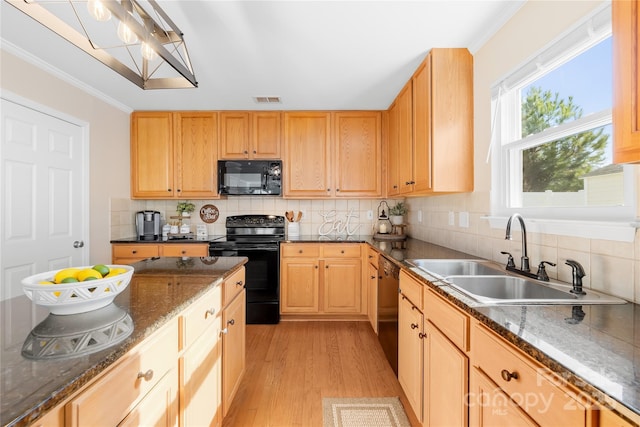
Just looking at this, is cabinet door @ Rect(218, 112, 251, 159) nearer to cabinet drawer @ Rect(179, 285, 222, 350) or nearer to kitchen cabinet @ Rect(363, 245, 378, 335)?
kitchen cabinet @ Rect(363, 245, 378, 335)

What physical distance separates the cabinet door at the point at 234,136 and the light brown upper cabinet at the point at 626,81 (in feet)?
9.86

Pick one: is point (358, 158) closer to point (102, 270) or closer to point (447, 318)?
point (447, 318)

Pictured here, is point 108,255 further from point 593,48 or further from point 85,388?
point 593,48

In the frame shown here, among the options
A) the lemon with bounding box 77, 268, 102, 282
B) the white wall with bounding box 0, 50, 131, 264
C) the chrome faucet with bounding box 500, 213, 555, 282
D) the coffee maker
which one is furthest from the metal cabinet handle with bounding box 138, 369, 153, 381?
the coffee maker

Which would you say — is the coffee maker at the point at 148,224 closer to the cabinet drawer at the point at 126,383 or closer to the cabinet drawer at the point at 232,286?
the cabinet drawer at the point at 232,286

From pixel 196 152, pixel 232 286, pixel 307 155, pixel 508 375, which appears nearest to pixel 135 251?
pixel 196 152

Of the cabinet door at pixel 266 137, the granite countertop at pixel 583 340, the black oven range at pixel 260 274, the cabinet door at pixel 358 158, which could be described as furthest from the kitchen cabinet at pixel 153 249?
the granite countertop at pixel 583 340

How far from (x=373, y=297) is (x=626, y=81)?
7.70 feet

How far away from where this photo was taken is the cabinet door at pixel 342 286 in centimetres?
305

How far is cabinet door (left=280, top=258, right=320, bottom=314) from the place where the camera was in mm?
3053

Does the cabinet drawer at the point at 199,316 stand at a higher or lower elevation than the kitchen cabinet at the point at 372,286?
higher

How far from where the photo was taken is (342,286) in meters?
3.06

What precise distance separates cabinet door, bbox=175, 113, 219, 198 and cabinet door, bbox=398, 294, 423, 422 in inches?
97.9

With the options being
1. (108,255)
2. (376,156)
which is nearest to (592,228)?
(376,156)
